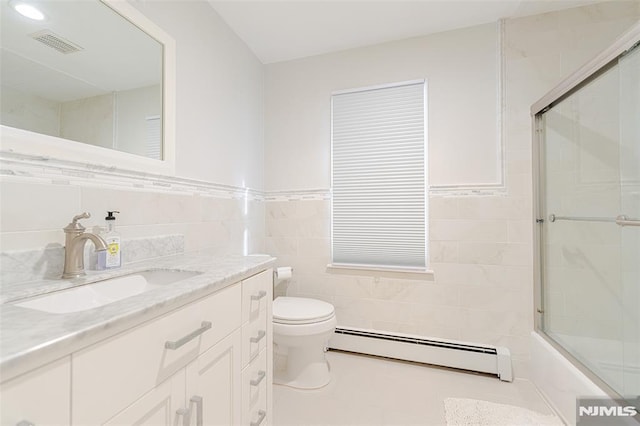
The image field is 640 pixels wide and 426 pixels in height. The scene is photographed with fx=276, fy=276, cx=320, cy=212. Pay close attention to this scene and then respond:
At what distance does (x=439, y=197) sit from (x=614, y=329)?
1132 mm

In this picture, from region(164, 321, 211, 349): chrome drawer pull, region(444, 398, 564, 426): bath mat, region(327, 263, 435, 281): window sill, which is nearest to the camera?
region(164, 321, 211, 349): chrome drawer pull

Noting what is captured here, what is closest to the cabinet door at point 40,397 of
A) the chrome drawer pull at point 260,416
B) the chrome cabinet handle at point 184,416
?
the chrome cabinet handle at point 184,416

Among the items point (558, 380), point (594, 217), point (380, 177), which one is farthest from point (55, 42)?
point (558, 380)

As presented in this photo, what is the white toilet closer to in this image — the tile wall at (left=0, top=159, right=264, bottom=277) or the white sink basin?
the tile wall at (left=0, top=159, right=264, bottom=277)

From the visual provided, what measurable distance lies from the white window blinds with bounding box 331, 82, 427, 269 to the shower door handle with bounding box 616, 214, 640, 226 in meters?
0.97

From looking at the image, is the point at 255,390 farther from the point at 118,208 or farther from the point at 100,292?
the point at 118,208

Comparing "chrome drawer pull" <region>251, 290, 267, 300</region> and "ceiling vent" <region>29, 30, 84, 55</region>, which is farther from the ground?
"ceiling vent" <region>29, 30, 84, 55</region>

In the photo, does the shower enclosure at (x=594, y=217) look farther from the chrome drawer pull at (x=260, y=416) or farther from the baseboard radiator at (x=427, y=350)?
the chrome drawer pull at (x=260, y=416)

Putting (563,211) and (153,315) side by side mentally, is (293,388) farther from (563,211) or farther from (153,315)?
(563,211)

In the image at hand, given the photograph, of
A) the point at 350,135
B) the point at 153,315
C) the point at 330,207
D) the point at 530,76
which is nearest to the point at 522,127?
the point at 530,76

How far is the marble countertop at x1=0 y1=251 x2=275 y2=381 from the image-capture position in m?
0.42

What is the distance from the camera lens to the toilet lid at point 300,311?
1.65 metres

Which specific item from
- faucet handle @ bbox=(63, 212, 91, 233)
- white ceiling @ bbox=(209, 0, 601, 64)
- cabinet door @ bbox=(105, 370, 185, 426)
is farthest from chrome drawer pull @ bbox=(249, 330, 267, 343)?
white ceiling @ bbox=(209, 0, 601, 64)

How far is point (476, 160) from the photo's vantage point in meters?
1.93
